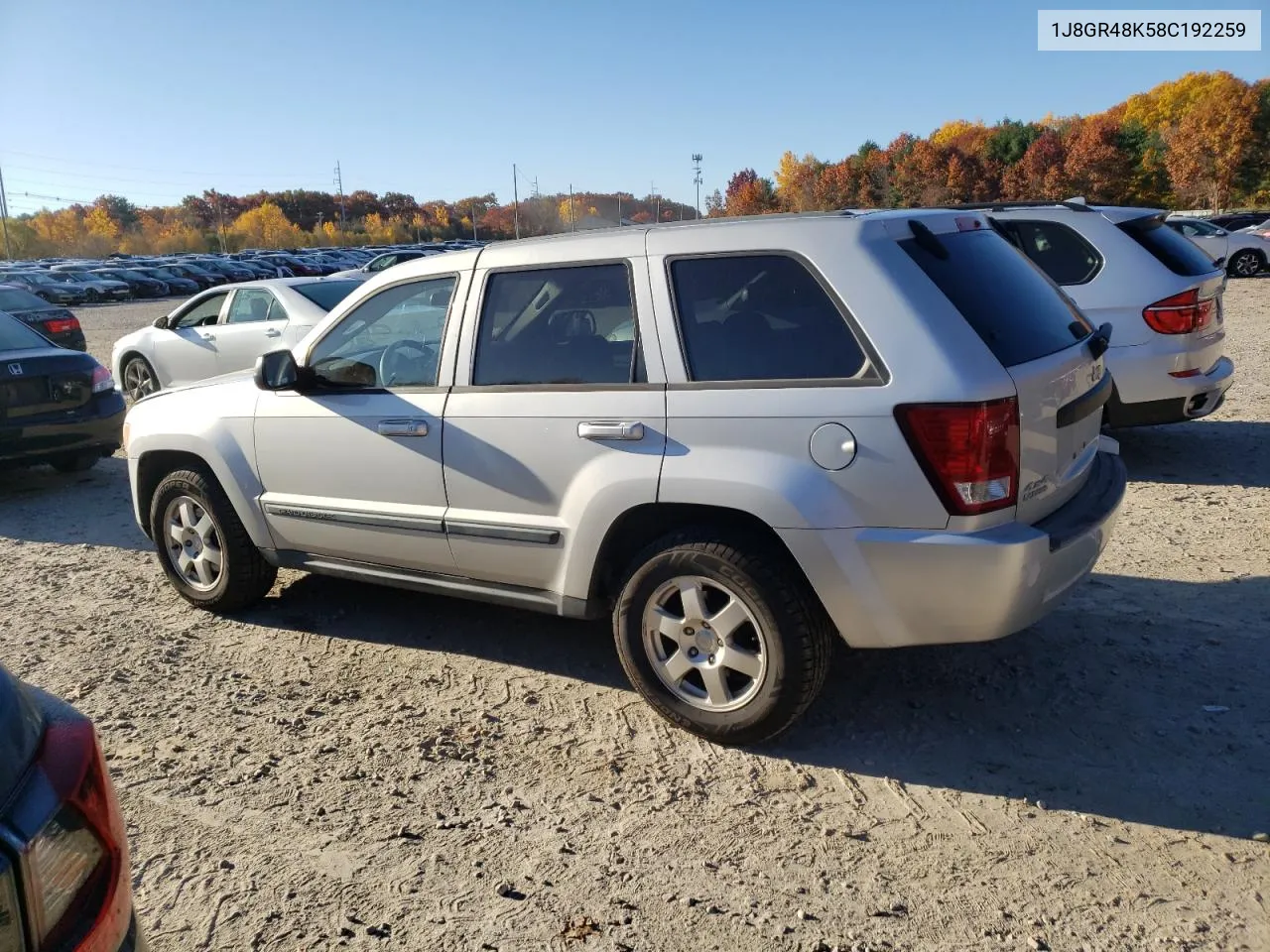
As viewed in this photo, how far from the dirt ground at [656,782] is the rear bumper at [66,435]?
3.09 metres

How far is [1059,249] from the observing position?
24.1 feet

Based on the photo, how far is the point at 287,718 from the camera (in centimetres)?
419

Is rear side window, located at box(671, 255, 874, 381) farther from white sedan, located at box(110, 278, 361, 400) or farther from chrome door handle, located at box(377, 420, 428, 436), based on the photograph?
white sedan, located at box(110, 278, 361, 400)

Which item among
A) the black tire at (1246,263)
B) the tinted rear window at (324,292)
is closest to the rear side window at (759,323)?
the tinted rear window at (324,292)

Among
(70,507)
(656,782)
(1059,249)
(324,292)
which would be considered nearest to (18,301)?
(324,292)

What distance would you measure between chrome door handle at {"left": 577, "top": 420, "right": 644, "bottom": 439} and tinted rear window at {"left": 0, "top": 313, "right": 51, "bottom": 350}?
23.0ft

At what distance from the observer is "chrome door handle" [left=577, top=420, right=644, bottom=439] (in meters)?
3.75

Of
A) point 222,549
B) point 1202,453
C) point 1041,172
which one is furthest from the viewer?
point 1041,172

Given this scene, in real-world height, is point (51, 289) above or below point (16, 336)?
above

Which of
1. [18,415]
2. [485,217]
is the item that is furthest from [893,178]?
[18,415]

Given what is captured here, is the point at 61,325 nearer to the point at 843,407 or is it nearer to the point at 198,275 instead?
the point at 843,407

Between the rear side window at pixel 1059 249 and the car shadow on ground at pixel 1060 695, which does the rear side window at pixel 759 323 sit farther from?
the rear side window at pixel 1059 249

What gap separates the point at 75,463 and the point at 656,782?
7750 mm

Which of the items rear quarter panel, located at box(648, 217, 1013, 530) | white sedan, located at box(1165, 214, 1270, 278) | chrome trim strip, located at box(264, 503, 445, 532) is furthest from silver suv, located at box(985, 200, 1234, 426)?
white sedan, located at box(1165, 214, 1270, 278)
